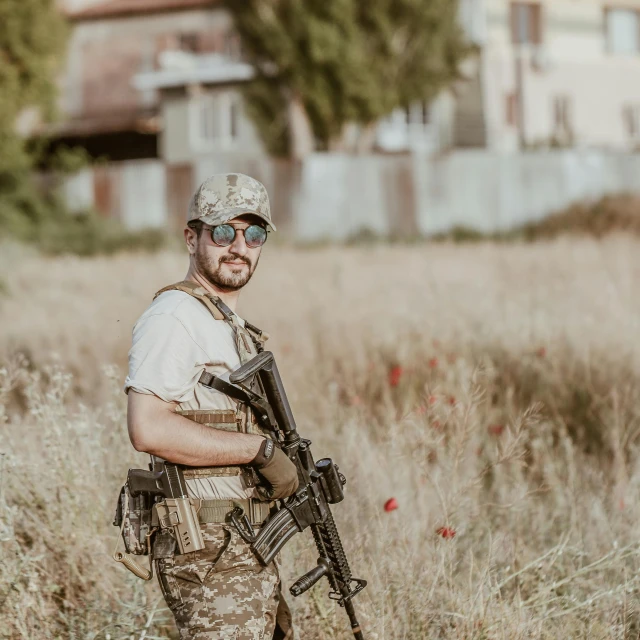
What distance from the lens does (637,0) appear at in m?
37.9

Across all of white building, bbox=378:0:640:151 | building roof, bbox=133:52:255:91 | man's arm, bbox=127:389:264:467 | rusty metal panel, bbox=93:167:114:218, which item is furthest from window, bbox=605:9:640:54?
man's arm, bbox=127:389:264:467

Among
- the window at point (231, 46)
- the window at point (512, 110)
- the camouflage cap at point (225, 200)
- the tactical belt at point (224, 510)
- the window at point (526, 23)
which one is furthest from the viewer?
the window at point (231, 46)

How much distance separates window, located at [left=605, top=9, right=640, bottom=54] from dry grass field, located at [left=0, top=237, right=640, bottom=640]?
1096 inches

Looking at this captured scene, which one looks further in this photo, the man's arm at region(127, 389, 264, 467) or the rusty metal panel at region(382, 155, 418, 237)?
the rusty metal panel at region(382, 155, 418, 237)

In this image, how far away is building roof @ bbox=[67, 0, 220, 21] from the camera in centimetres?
3703

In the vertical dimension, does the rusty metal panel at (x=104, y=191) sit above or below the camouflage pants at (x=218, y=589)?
above

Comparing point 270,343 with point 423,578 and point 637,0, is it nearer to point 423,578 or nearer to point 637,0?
point 423,578

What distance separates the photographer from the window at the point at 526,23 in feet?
117

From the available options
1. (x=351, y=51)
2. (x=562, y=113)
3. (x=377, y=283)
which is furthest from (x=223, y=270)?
(x=562, y=113)

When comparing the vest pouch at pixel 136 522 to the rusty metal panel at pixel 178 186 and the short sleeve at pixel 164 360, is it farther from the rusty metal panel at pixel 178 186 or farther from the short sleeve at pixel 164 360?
the rusty metal panel at pixel 178 186

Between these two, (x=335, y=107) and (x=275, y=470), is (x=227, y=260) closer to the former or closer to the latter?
(x=275, y=470)

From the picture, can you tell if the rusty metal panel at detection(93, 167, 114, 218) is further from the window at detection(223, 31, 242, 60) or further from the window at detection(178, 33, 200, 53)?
the window at detection(178, 33, 200, 53)

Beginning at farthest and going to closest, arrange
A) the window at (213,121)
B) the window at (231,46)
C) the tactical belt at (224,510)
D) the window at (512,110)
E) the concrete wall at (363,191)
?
the window at (231,46) → the window at (512,110) → the window at (213,121) → the concrete wall at (363,191) → the tactical belt at (224,510)

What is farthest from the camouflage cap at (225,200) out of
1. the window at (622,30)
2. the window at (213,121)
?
the window at (622,30)
